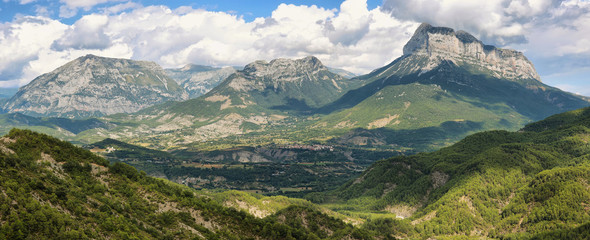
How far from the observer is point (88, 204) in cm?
8350

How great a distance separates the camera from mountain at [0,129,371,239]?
6638 cm

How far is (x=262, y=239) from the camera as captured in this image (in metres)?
111

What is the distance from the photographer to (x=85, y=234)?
68.6 m

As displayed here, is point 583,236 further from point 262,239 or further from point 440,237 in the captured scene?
point 262,239

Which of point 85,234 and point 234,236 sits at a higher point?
point 85,234

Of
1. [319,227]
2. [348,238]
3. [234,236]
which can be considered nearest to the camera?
[234,236]

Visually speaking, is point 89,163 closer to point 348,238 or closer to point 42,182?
point 42,182

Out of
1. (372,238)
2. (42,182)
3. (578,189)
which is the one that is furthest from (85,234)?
(578,189)

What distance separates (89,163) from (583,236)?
164364mm

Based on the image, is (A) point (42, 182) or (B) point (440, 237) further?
(B) point (440, 237)

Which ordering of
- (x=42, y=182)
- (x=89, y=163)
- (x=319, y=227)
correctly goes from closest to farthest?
(x=42, y=182) < (x=89, y=163) < (x=319, y=227)

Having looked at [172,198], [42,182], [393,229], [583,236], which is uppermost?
[42,182]

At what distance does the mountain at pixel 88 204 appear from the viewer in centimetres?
6638

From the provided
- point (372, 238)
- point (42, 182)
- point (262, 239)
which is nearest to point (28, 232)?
point (42, 182)
